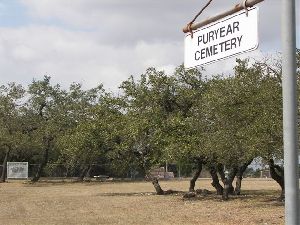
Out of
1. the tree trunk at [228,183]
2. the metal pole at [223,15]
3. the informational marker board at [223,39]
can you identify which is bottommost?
the tree trunk at [228,183]

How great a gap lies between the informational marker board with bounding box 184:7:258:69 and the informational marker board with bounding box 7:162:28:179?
61.8 metres

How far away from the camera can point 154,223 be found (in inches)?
658

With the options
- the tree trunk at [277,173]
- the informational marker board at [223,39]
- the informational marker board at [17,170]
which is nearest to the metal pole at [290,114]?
the informational marker board at [223,39]

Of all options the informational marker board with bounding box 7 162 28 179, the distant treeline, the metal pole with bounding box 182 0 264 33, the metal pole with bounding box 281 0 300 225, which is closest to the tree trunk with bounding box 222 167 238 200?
the distant treeline

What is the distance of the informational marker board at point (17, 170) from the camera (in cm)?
6359

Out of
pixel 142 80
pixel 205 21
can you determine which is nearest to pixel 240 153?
pixel 142 80

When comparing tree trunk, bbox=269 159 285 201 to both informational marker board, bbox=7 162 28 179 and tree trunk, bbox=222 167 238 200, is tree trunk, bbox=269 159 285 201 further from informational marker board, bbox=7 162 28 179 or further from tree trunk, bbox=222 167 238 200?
informational marker board, bbox=7 162 28 179

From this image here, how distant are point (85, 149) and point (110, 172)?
45.0 m

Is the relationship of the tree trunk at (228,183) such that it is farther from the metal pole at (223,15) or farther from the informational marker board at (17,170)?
the informational marker board at (17,170)

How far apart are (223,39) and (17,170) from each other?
62807mm

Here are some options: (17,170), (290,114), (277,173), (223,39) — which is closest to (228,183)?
(277,173)

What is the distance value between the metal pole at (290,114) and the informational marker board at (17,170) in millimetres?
62644

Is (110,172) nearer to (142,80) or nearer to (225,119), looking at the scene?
(142,80)

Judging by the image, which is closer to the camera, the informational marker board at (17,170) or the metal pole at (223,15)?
the metal pole at (223,15)
